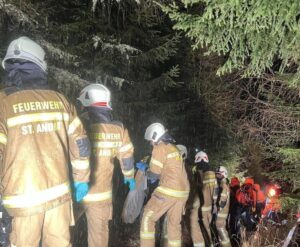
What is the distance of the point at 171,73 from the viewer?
32.2 ft

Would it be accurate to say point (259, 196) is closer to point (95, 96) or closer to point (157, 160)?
point (157, 160)

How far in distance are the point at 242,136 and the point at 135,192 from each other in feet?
34.5

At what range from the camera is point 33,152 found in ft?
12.4

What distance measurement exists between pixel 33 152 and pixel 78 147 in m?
0.53

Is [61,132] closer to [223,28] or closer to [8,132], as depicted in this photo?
[8,132]

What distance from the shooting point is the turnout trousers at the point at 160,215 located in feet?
22.5

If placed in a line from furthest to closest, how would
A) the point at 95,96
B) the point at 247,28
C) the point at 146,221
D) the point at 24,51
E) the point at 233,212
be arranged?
1. the point at 233,212
2. the point at 146,221
3. the point at 95,96
4. the point at 247,28
5. the point at 24,51

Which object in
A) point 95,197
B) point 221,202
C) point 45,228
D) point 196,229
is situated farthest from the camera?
point 221,202

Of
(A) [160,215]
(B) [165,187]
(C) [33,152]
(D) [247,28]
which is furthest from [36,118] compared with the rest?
(A) [160,215]

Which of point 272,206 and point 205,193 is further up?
point 205,193

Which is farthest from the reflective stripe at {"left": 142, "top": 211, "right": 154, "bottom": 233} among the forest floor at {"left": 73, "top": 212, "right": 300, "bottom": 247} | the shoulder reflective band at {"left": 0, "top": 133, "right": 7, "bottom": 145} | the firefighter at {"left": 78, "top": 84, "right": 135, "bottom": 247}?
the shoulder reflective band at {"left": 0, "top": 133, "right": 7, "bottom": 145}

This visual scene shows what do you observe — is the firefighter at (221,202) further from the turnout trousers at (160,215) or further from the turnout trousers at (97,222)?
the turnout trousers at (97,222)

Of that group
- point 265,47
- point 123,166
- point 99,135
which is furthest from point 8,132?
point 265,47

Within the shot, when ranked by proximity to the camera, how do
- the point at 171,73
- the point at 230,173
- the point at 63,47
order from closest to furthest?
1. the point at 63,47
2. the point at 171,73
3. the point at 230,173
